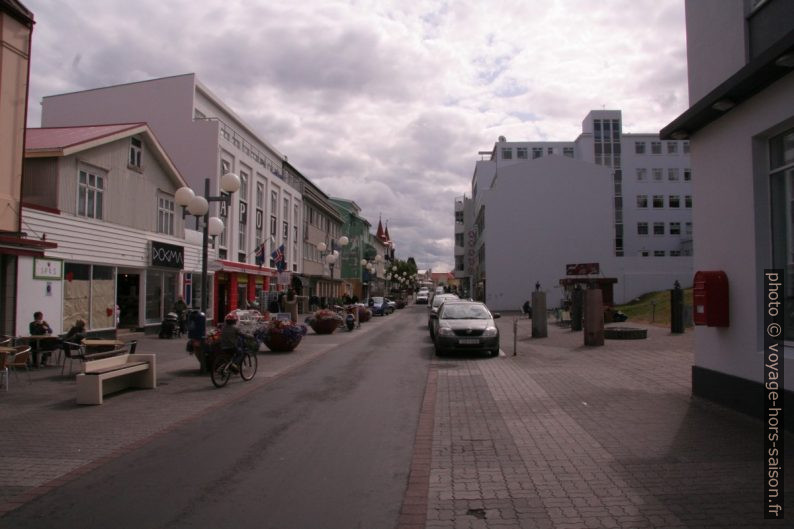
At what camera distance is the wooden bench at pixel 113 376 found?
9.33 m

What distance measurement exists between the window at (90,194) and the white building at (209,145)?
8.32 meters

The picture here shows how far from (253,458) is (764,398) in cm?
609

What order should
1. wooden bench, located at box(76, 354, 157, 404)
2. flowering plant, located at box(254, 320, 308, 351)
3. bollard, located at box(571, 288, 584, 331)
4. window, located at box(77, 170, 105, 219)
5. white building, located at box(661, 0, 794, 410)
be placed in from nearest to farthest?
white building, located at box(661, 0, 794, 410), wooden bench, located at box(76, 354, 157, 404), flowering plant, located at box(254, 320, 308, 351), window, located at box(77, 170, 105, 219), bollard, located at box(571, 288, 584, 331)

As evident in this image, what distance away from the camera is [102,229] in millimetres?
19672

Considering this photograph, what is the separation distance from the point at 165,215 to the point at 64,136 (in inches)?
218

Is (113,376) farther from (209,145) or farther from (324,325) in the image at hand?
(209,145)

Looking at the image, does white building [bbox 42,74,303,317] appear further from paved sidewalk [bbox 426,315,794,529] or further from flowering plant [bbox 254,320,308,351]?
paved sidewalk [bbox 426,315,794,529]

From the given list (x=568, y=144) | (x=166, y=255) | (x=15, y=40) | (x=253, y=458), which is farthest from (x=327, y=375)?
(x=568, y=144)

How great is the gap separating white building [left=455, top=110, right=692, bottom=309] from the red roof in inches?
1523

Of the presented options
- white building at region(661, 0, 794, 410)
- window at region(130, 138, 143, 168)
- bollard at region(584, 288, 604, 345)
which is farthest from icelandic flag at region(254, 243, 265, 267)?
white building at region(661, 0, 794, 410)

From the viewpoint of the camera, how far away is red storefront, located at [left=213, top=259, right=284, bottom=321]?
3142 centimetres

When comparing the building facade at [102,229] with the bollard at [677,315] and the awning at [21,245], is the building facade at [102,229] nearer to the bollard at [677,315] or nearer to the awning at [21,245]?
the awning at [21,245]

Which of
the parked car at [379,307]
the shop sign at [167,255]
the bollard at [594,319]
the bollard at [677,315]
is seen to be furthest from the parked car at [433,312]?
the parked car at [379,307]

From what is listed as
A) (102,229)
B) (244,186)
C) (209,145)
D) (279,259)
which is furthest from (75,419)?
(279,259)
